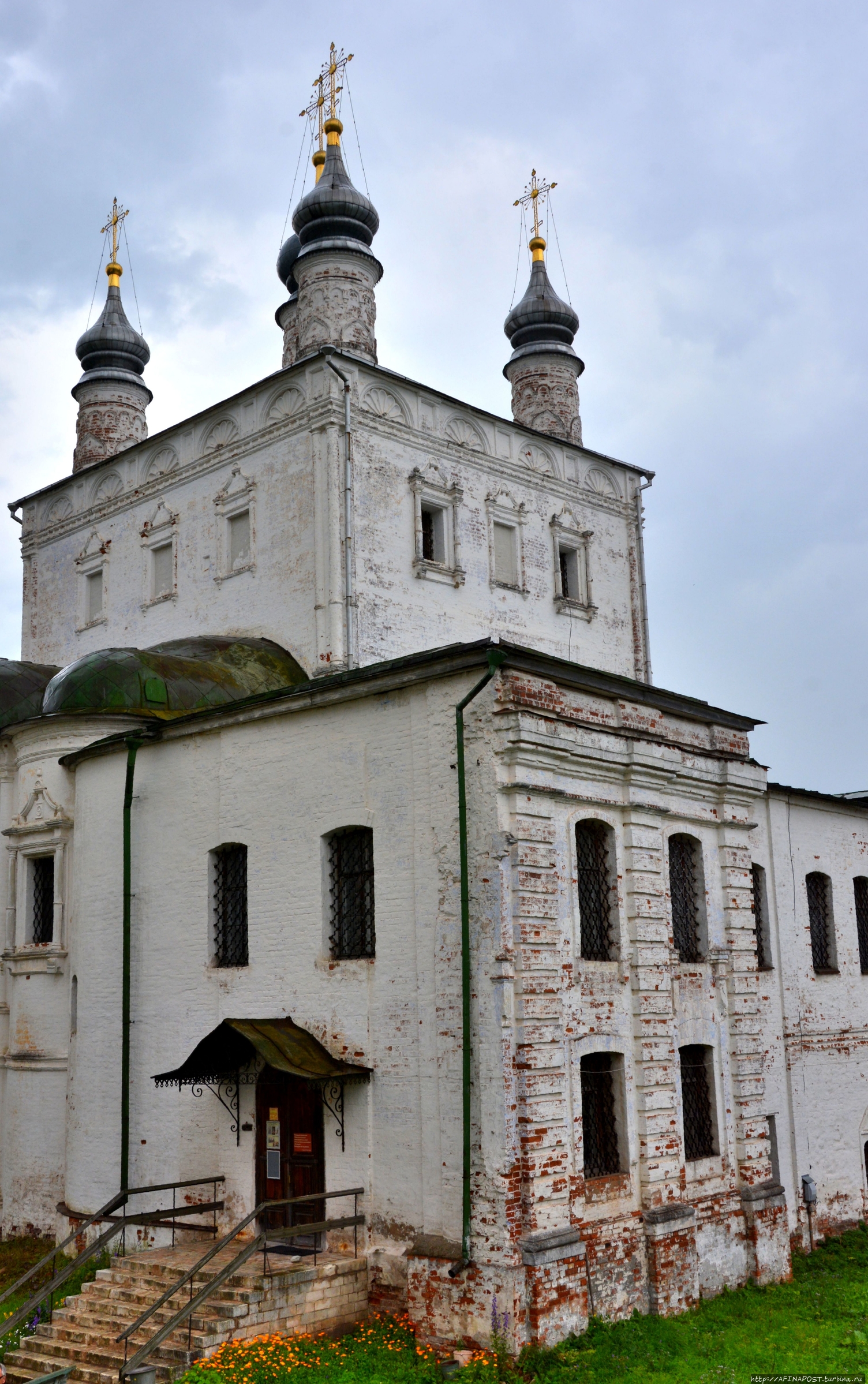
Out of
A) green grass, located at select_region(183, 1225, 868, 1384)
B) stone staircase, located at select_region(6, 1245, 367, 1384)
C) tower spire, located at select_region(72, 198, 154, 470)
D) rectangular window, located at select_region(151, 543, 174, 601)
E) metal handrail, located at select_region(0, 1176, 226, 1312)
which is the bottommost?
green grass, located at select_region(183, 1225, 868, 1384)

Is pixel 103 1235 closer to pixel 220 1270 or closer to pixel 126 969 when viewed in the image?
pixel 220 1270

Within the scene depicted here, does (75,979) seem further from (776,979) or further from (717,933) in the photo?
(776,979)

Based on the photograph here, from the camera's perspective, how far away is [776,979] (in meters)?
17.9

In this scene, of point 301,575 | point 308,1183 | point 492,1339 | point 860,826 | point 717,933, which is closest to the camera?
point 492,1339

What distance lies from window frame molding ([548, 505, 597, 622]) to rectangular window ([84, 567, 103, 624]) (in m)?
7.89

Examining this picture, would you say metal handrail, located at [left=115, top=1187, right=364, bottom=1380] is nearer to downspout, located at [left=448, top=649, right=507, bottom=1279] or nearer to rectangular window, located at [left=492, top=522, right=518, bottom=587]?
downspout, located at [left=448, top=649, right=507, bottom=1279]

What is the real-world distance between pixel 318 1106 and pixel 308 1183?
29.0 inches

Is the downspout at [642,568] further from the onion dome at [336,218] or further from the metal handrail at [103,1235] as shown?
the metal handrail at [103,1235]

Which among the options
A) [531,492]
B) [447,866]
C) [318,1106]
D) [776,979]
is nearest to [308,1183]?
[318,1106]

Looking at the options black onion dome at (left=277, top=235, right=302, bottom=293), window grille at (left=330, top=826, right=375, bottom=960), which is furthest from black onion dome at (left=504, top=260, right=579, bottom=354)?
window grille at (left=330, top=826, right=375, bottom=960)

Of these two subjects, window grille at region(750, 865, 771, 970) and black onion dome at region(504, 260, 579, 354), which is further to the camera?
black onion dome at region(504, 260, 579, 354)

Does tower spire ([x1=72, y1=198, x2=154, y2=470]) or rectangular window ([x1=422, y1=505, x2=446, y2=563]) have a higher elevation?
tower spire ([x1=72, y1=198, x2=154, y2=470])

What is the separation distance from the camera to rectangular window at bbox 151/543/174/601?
21344 millimetres

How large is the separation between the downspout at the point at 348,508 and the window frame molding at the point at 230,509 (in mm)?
1758
